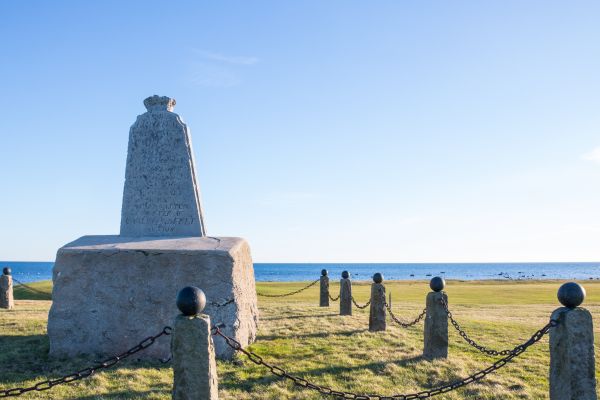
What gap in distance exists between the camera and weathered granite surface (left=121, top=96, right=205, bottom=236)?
9.04 meters

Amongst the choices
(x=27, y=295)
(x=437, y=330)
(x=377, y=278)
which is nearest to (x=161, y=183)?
(x=377, y=278)

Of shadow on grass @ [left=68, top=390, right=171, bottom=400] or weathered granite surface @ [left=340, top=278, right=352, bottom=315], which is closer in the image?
shadow on grass @ [left=68, top=390, right=171, bottom=400]

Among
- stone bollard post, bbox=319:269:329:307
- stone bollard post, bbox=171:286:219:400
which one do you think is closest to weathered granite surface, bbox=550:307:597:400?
stone bollard post, bbox=171:286:219:400

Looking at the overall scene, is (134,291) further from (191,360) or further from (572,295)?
(572,295)

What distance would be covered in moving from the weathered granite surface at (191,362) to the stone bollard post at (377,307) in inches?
253

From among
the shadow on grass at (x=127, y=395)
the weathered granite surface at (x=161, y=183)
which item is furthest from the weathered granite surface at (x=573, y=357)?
the weathered granite surface at (x=161, y=183)

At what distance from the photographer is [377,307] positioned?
1005 centimetres

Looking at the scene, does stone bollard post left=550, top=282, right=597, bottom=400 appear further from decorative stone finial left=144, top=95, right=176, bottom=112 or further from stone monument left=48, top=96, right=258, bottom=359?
decorative stone finial left=144, top=95, right=176, bottom=112

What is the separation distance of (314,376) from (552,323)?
3200mm

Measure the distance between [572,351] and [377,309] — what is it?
5.49m

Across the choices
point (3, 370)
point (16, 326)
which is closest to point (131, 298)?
point (3, 370)

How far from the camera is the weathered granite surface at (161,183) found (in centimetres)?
904

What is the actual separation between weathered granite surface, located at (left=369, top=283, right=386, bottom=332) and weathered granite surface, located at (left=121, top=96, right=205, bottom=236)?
3.75 meters

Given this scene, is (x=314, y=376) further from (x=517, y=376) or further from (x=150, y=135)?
(x=150, y=135)
